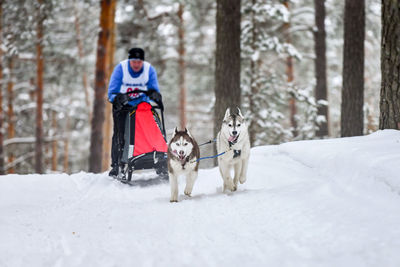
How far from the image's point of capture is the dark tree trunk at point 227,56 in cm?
667

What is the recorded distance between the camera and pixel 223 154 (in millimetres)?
4410

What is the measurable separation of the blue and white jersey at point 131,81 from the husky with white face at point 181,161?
1.57 meters

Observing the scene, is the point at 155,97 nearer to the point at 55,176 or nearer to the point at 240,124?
the point at 240,124

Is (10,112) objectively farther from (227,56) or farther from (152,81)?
(227,56)

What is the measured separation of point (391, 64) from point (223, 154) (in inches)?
101

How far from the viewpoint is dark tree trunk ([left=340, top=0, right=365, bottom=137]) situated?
7398mm

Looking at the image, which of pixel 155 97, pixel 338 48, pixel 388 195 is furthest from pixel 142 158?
pixel 338 48

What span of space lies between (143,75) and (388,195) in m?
4.02

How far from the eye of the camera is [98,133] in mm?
10297


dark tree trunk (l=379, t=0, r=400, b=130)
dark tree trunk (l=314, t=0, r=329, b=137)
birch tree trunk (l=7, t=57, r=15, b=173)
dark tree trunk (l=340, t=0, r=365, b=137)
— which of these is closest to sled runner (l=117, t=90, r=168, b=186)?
dark tree trunk (l=379, t=0, r=400, b=130)

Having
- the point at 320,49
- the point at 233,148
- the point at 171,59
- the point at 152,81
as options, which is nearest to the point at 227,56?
the point at 152,81

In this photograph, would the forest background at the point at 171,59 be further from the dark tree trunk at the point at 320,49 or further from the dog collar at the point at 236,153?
the dog collar at the point at 236,153

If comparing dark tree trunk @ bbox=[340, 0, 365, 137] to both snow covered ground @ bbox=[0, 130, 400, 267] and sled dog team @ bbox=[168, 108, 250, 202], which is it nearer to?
snow covered ground @ bbox=[0, 130, 400, 267]

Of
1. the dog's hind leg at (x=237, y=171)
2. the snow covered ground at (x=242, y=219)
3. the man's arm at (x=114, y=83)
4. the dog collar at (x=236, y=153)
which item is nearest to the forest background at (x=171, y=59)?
the man's arm at (x=114, y=83)
